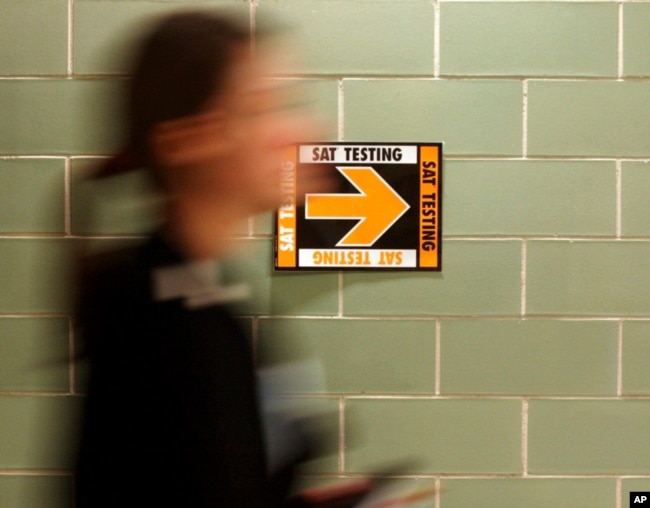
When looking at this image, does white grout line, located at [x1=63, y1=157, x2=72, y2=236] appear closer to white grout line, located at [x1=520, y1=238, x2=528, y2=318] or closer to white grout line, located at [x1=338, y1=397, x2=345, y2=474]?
white grout line, located at [x1=338, y1=397, x2=345, y2=474]

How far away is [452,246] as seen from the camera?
180cm

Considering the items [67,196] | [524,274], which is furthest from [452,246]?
[67,196]

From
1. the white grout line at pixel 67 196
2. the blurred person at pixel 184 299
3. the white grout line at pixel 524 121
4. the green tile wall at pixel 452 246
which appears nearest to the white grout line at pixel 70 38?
the green tile wall at pixel 452 246

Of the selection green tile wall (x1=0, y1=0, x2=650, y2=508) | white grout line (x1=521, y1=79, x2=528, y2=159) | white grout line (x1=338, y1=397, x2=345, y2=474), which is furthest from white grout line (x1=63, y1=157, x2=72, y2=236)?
white grout line (x1=521, y1=79, x2=528, y2=159)

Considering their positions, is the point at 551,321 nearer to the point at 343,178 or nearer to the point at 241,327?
the point at 343,178

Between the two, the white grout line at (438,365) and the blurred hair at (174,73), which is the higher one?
the blurred hair at (174,73)

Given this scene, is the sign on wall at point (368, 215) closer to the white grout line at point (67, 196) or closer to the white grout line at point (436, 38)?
the white grout line at point (436, 38)

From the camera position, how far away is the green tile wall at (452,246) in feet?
5.84

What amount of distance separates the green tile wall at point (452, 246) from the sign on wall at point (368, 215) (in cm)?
4

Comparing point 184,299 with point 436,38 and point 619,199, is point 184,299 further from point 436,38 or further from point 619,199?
point 619,199

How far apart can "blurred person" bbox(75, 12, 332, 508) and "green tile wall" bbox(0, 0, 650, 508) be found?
890mm

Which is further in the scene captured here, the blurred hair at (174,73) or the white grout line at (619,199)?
the white grout line at (619,199)

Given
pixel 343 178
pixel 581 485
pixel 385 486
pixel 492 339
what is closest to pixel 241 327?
pixel 385 486

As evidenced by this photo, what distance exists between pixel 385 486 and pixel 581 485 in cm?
104
